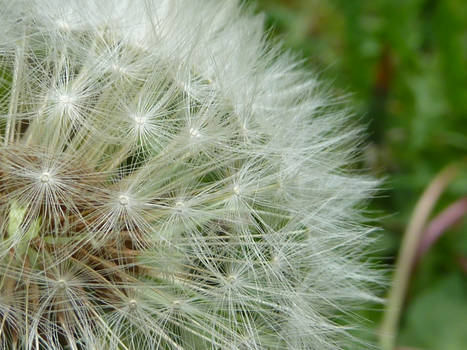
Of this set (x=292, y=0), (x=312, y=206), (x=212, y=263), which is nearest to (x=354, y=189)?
(x=312, y=206)

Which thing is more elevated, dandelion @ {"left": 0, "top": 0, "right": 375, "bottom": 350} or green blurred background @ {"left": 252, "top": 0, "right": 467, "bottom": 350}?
green blurred background @ {"left": 252, "top": 0, "right": 467, "bottom": 350}

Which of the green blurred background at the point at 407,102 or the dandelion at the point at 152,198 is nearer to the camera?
the dandelion at the point at 152,198

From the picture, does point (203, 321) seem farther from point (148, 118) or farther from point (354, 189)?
point (354, 189)

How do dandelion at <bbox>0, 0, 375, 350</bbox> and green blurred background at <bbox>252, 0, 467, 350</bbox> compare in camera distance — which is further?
green blurred background at <bbox>252, 0, 467, 350</bbox>

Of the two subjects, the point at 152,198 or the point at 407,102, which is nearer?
the point at 152,198
